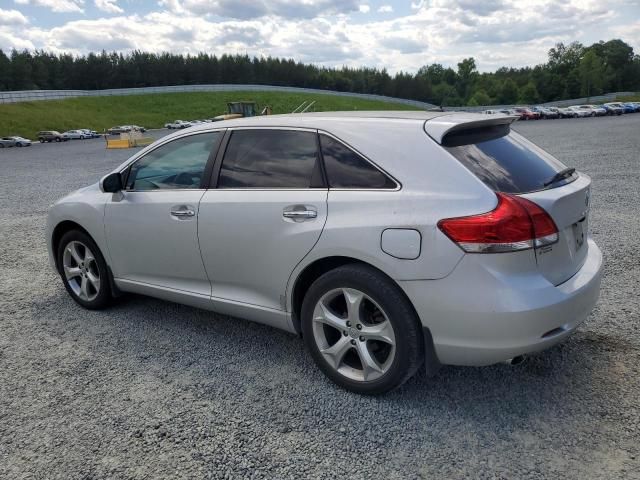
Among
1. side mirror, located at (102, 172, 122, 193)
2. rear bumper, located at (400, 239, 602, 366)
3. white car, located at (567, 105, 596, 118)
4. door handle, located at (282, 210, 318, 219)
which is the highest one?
white car, located at (567, 105, 596, 118)

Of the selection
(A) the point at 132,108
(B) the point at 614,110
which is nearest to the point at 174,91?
(A) the point at 132,108

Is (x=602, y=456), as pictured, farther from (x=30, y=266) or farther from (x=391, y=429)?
(x=30, y=266)

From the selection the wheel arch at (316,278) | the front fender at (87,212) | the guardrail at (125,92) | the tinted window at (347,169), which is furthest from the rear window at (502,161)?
the guardrail at (125,92)

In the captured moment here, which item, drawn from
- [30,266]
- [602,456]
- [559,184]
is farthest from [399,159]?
[30,266]

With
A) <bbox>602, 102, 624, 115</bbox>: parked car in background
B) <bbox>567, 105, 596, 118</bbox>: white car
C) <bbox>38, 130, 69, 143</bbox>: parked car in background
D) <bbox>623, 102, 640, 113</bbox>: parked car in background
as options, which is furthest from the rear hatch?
<bbox>623, 102, 640, 113</bbox>: parked car in background

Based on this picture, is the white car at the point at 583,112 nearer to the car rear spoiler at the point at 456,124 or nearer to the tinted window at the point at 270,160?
the car rear spoiler at the point at 456,124

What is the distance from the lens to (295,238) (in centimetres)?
326

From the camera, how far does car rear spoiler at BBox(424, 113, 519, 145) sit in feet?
9.88

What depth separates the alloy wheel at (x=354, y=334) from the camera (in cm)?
304

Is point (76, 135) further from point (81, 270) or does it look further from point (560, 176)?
point (560, 176)

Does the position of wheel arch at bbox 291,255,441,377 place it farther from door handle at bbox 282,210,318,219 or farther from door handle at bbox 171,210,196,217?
door handle at bbox 171,210,196,217

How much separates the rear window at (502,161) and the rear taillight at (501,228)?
0.16 m

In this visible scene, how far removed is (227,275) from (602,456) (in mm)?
2460

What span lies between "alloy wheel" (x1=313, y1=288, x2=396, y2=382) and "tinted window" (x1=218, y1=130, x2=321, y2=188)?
763mm
